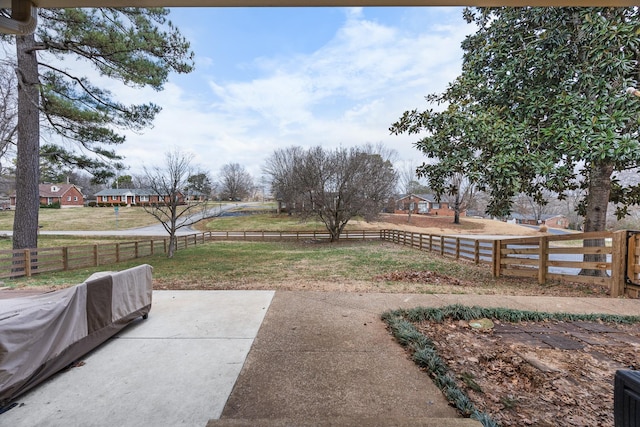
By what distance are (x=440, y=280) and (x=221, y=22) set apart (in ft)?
21.7

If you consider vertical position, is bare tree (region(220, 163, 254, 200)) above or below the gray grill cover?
above

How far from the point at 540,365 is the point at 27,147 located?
463 inches

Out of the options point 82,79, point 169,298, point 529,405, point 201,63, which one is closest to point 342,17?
point 201,63

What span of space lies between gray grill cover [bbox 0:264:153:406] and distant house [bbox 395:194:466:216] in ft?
132

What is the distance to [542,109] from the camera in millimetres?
5504

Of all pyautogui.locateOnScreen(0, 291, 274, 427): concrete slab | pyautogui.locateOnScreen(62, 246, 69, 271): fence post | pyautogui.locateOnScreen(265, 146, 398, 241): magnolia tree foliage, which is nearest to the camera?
pyautogui.locateOnScreen(0, 291, 274, 427): concrete slab

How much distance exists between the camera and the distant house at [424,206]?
41.7m

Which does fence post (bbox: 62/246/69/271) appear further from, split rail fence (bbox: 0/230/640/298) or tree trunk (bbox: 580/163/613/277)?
tree trunk (bbox: 580/163/613/277)

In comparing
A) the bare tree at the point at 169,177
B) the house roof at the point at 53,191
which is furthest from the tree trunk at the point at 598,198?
the house roof at the point at 53,191

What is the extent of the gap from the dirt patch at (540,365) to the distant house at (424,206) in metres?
38.6

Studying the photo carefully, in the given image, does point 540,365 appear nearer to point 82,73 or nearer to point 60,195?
point 82,73

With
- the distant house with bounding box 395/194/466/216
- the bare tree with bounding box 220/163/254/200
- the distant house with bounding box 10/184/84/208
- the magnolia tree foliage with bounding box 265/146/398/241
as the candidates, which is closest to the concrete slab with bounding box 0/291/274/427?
the magnolia tree foliage with bounding box 265/146/398/241

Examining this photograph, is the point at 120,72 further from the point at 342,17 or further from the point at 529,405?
the point at 529,405

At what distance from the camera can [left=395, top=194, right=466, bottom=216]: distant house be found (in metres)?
41.7
